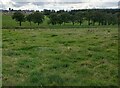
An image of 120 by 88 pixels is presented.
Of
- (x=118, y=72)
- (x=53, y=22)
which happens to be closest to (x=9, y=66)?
(x=118, y=72)

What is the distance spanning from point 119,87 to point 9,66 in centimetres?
606

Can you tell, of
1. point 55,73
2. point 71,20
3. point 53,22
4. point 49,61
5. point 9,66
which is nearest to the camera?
point 55,73

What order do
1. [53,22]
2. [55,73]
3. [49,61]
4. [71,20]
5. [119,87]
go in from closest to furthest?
[119,87] → [55,73] → [49,61] → [53,22] → [71,20]

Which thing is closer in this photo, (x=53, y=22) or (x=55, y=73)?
(x=55, y=73)

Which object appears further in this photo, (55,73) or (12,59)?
(12,59)

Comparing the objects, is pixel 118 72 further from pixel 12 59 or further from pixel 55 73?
pixel 12 59

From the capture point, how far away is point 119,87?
10586mm

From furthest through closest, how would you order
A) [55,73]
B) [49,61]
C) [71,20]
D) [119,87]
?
[71,20] < [49,61] < [55,73] < [119,87]

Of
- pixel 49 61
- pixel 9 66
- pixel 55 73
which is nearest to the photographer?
pixel 55 73

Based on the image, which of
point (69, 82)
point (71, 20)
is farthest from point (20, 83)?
point (71, 20)

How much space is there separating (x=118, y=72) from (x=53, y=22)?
110 meters

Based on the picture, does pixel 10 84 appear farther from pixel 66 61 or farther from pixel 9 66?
pixel 66 61

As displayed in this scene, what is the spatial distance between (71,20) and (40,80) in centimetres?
12327

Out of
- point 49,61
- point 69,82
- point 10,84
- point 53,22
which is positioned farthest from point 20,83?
point 53,22
